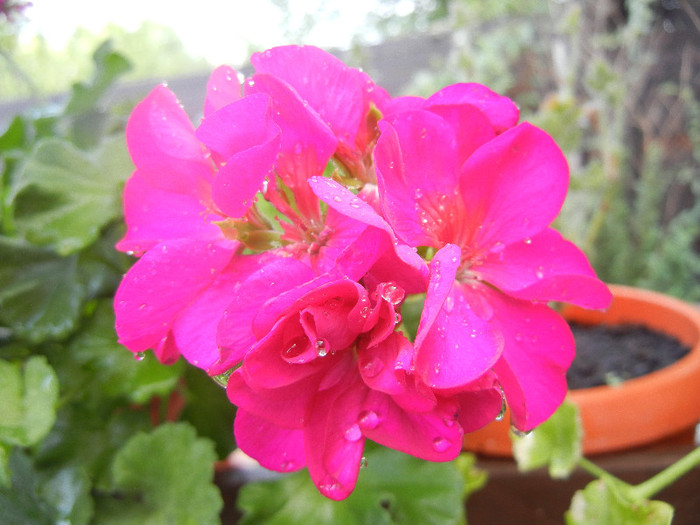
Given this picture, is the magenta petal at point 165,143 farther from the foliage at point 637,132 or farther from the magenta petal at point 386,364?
the foliage at point 637,132

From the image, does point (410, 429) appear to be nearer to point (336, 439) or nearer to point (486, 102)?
point (336, 439)

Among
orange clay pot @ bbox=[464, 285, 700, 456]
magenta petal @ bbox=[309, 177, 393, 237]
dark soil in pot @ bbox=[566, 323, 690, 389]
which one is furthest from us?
dark soil in pot @ bbox=[566, 323, 690, 389]

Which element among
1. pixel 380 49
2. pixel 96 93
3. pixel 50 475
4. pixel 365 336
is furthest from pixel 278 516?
pixel 380 49

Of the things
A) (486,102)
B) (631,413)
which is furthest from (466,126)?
(631,413)

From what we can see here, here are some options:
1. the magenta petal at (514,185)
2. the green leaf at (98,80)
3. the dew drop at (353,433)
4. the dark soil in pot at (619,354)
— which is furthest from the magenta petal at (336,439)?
the dark soil in pot at (619,354)

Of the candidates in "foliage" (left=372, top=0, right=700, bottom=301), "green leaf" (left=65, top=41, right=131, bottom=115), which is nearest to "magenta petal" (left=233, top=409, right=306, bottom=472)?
"green leaf" (left=65, top=41, right=131, bottom=115)

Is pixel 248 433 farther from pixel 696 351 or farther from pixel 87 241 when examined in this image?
pixel 696 351

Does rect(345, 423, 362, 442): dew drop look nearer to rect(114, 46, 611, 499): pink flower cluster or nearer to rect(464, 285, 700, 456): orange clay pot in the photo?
rect(114, 46, 611, 499): pink flower cluster
